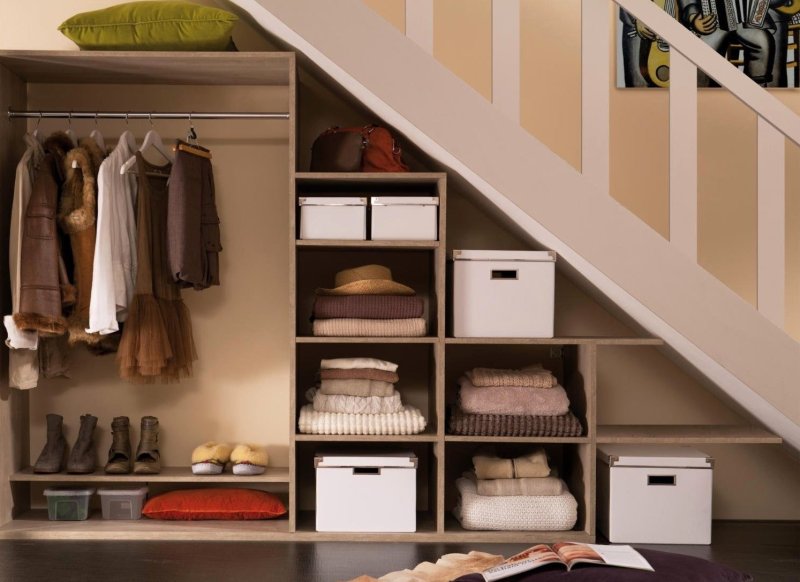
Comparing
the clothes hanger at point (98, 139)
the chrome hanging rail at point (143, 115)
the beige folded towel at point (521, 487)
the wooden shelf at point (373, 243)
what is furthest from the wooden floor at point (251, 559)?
the chrome hanging rail at point (143, 115)

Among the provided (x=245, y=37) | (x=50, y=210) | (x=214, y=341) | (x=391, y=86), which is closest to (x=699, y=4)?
(x=391, y=86)

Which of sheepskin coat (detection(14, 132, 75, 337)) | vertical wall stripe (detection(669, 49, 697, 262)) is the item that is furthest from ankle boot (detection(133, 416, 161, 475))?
vertical wall stripe (detection(669, 49, 697, 262))

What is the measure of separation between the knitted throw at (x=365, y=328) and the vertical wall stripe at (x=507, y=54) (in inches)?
33.8

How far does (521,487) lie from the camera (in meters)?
3.35

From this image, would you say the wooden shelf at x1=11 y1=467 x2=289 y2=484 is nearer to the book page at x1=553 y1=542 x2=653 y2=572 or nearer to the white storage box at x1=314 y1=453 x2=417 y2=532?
the white storage box at x1=314 y1=453 x2=417 y2=532

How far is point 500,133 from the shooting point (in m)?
2.97

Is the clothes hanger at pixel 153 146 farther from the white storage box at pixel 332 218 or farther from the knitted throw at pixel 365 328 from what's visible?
the knitted throw at pixel 365 328

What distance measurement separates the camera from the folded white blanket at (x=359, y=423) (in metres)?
3.32

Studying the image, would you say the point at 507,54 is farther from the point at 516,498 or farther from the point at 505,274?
the point at 516,498

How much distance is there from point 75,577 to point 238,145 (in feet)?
5.95

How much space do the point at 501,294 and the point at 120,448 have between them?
1606mm

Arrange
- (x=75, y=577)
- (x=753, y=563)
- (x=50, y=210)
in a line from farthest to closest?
(x=50, y=210), (x=753, y=563), (x=75, y=577)

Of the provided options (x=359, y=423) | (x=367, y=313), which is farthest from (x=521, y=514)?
(x=367, y=313)

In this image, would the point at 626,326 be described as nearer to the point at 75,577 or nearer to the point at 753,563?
the point at 753,563
